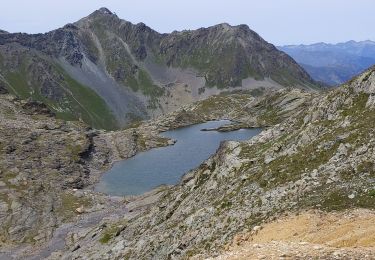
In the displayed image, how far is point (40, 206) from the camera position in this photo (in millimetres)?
119500

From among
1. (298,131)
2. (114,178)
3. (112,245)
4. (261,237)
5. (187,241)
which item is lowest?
(114,178)

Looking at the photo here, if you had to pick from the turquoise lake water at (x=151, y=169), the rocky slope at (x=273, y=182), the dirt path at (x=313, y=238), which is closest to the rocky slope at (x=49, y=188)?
the turquoise lake water at (x=151, y=169)

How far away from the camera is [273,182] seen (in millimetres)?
47062

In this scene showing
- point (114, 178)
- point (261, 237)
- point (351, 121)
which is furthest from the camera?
point (114, 178)

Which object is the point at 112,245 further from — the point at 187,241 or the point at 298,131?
the point at 298,131

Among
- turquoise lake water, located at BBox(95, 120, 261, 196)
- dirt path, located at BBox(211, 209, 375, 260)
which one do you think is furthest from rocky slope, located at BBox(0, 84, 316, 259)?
dirt path, located at BBox(211, 209, 375, 260)

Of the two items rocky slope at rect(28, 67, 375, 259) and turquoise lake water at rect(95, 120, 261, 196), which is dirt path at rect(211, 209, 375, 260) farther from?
turquoise lake water at rect(95, 120, 261, 196)

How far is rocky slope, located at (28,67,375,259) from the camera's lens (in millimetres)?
40625

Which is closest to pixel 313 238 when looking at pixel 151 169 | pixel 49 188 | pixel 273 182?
pixel 273 182

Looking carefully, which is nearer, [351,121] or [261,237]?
[261,237]

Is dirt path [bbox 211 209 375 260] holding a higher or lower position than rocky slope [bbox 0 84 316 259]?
higher

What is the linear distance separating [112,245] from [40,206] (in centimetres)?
5591

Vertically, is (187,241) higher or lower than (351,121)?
lower


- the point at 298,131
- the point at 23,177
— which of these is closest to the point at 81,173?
the point at 23,177
